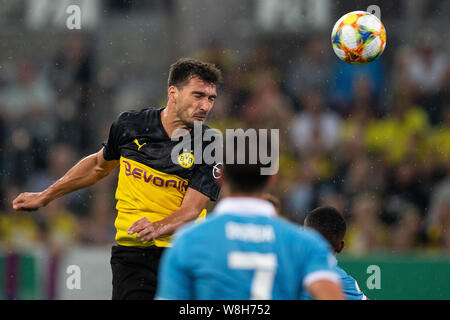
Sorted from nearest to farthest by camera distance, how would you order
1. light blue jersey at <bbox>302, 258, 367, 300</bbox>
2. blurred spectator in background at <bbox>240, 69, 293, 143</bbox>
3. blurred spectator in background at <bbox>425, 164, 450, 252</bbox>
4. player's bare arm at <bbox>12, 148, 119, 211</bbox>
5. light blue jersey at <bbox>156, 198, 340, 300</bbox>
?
light blue jersey at <bbox>156, 198, 340, 300</bbox> < light blue jersey at <bbox>302, 258, 367, 300</bbox> < player's bare arm at <bbox>12, 148, 119, 211</bbox> < blurred spectator in background at <bbox>425, 164, 450, 252</bbox> < blurred spectator in background at <bbox>240, 69, 293, 143</bbox>

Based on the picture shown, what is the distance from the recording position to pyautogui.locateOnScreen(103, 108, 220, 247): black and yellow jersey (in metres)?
6.09

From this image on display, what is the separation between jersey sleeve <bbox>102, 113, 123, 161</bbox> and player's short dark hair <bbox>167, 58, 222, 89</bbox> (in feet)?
1.76

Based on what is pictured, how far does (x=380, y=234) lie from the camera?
37.0 feet

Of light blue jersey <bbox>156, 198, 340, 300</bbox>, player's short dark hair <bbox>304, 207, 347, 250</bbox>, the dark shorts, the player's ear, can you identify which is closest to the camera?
light blue jersey <bbox>156, 198, 340, 300</bbox>

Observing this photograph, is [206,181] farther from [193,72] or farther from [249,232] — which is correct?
[249,232]

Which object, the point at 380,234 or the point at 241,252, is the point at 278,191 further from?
the point at 241,252

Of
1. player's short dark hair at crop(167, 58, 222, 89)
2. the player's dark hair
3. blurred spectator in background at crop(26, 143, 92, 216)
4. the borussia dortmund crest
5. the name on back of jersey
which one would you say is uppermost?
player's short dark hair at crop(167, 58, 222, 89)

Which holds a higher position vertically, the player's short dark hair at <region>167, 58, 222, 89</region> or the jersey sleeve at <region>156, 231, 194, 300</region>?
the player's short dark hair at <region>167, 58, 222, 89</region>

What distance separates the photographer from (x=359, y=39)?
7.95 metres

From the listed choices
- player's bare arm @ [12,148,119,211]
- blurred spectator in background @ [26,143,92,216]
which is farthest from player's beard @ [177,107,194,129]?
Answer: blurred spectator in background @ [26,143,92,216]

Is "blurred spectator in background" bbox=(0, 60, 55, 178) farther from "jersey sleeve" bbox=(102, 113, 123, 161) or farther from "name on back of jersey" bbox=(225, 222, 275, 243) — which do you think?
"name on back of jersey" bbox=(225, 222, 275, 243)

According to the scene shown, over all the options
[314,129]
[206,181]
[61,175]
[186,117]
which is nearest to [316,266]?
[206,181]
